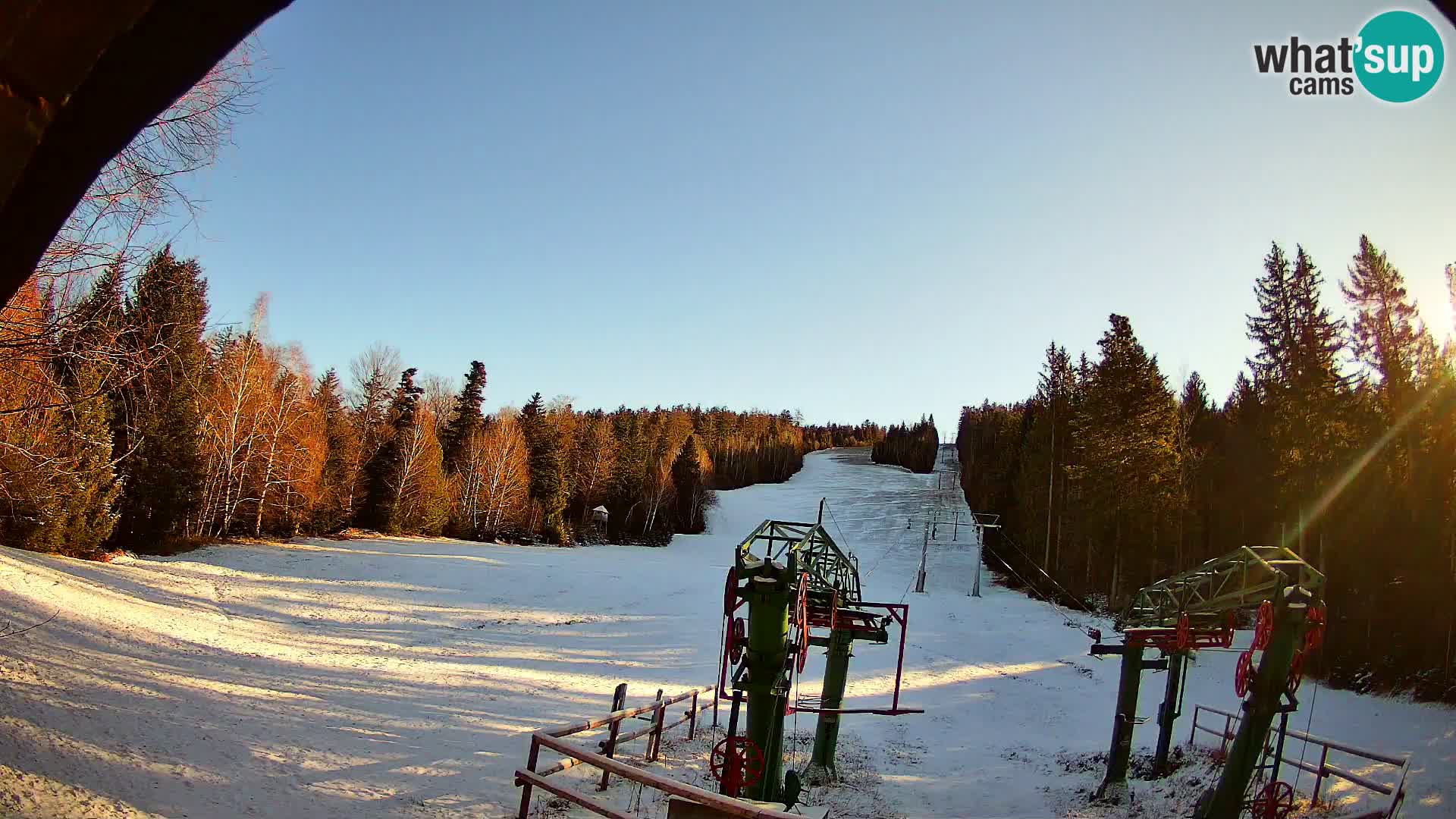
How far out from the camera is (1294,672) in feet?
36.6

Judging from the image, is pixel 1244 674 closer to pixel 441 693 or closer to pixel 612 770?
pixel 612 770

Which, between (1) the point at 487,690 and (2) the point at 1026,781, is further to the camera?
(1) the point at 487,690

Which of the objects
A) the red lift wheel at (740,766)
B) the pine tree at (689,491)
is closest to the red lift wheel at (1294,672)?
the red lift wheel at (740,766)

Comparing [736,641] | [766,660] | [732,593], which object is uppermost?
[732,593]

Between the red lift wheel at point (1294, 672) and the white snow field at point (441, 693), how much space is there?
3872mm

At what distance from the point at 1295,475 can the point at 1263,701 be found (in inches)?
781

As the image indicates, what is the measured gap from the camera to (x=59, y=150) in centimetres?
162

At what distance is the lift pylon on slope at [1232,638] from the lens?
36.5ft

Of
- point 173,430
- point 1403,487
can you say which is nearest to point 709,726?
point 1403,487

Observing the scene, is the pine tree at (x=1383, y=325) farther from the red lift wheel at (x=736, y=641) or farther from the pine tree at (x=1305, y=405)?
the red lift wheel at (x=736, y=641)

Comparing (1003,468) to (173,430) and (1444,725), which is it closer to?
(1444,725)

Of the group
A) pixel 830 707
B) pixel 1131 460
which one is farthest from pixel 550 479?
pixel 830 707

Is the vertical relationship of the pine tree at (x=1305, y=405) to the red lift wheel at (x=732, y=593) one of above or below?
above

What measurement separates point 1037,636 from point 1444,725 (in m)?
14.9
